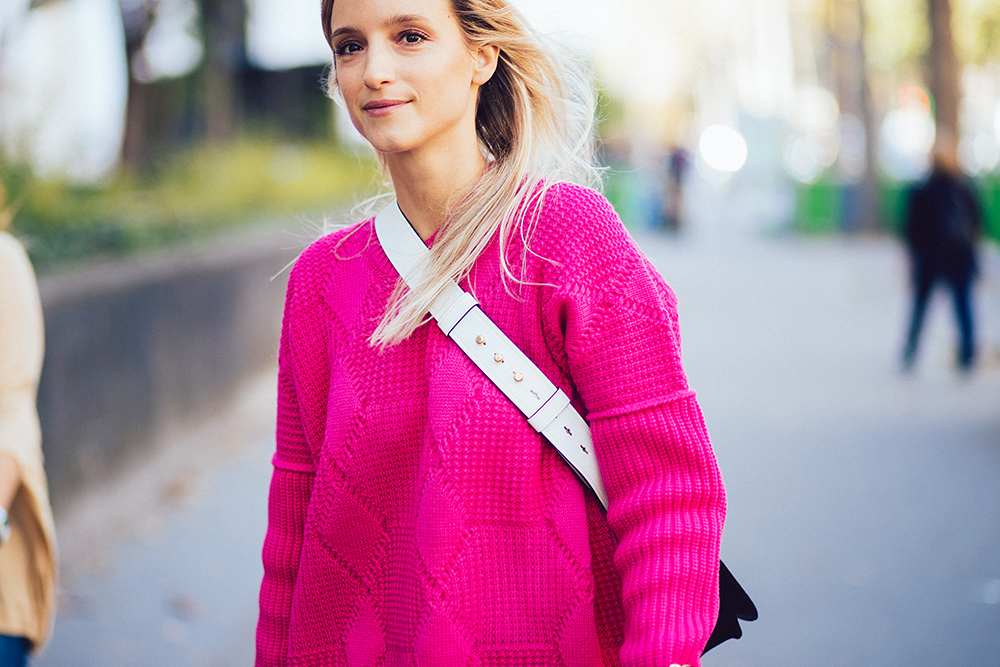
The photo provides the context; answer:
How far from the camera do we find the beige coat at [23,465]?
7.54 ft

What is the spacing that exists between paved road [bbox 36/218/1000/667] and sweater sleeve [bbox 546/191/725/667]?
2.83m

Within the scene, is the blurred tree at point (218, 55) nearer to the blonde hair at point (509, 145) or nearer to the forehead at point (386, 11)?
the blonde hair at point (509, 145)

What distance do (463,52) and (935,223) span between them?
9.05m

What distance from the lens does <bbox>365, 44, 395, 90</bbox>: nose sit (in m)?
1.72

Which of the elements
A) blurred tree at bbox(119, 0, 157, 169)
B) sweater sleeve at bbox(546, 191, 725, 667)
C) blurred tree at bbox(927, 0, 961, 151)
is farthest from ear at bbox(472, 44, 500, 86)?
blurred tree at bbox(927, 0, 961, 151)

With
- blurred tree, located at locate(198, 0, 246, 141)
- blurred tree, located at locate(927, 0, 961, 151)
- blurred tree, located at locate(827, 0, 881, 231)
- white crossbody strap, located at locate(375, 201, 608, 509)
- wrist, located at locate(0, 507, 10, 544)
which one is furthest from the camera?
blurred tree, located at locate(827, 0, 881, 231)

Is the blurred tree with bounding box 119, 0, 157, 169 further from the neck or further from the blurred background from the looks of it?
the neck

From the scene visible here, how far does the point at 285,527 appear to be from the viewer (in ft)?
6.44

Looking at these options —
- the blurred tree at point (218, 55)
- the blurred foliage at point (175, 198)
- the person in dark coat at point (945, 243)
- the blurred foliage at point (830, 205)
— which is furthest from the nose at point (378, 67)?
the blurred foliage at point (830, 205)

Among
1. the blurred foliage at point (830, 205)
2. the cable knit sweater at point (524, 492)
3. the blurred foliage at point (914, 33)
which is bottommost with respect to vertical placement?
the blurred foliage at point (830, 205)

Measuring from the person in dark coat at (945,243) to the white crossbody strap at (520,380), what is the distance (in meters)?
8.72

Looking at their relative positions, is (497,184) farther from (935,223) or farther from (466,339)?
(935,223)

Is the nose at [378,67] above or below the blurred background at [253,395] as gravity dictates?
above

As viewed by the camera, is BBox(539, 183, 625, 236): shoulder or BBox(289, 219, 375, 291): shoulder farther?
BBox(289, 219, 375, 291): shoulder
